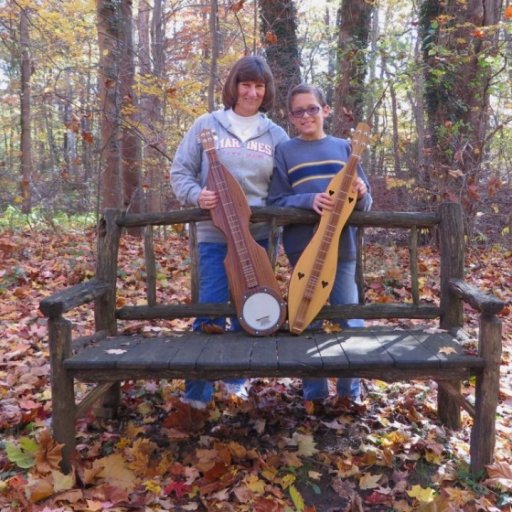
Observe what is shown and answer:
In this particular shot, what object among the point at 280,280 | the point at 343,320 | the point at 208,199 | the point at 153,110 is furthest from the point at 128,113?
the point at 343,320

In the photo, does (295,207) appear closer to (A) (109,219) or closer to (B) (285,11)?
(A) (109,219)

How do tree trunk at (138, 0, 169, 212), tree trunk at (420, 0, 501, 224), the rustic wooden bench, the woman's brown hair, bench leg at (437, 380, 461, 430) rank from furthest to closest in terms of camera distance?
tree trunk at (138, 0, 169, 212), tree trunk at (420, 0, 501, 224), bench leg at (437, 380, 461, 430), the woman's brown hair, the rustic wooden bench

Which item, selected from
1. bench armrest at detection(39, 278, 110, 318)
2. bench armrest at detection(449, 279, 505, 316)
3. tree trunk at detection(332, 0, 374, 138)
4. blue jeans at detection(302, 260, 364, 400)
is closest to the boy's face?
blue jeans at detection(302, 260, 364, 400)

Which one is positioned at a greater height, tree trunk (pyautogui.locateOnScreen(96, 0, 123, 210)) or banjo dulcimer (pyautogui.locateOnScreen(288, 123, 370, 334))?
tree trunk (pyautogui.locateOnScreen(96, 0, 123, 210))

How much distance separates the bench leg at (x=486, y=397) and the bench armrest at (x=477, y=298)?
2.4 inches

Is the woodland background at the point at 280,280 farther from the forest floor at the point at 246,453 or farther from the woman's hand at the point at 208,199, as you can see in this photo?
the woman's hand at the point at 208,199

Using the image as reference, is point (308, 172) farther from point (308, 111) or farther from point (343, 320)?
point (343, 320)

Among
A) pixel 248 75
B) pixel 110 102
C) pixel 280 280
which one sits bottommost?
pixel 280 280

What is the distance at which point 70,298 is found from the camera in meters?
2.67

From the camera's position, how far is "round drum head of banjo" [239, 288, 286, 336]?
3.01m

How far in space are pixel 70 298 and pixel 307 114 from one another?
1668mm

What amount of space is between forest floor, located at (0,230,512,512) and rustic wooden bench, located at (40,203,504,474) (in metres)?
0.18

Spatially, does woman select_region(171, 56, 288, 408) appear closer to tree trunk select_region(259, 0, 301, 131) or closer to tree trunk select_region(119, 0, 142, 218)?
tree trunk select_region(119, 0, 142, 218)

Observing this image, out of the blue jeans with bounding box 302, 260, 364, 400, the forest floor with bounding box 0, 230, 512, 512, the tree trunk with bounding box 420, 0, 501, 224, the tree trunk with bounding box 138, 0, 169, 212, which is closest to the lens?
the forest floor with bounding box 0, 230, 512, 512
